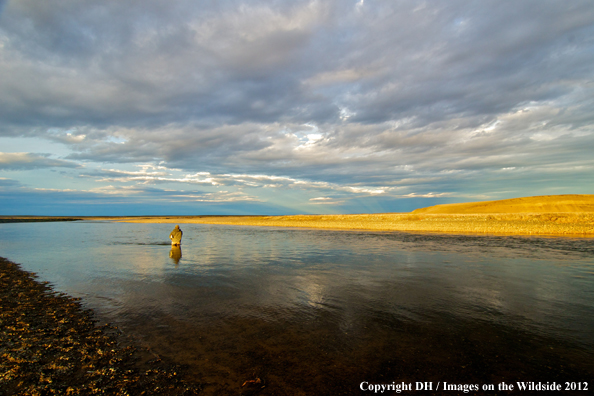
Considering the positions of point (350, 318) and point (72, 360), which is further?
point (350, 318)

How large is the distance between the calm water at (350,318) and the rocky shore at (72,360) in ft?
1.83

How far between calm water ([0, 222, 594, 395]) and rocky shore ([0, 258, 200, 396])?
0.56 m

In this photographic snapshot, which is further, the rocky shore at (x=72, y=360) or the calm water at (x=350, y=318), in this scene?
the calm water at (x=350, y=318)

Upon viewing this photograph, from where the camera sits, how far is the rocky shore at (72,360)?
209 inches

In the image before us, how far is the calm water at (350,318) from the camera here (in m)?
5.98

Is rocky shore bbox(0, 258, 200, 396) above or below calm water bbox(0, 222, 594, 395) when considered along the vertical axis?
above

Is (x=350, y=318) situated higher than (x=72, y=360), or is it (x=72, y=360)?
(x=72, y=360)

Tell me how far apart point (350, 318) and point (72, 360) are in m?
7.51

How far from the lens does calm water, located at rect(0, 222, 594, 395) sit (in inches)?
236

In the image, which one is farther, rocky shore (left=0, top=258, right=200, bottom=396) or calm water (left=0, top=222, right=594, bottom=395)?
calm water (left=0, top=222, right=594, bottom=395)

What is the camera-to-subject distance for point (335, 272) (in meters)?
16.6

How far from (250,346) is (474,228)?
5121 cm

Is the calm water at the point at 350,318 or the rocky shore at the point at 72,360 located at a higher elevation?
the rocky shore at the point at 72,360

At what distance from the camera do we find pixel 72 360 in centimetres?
630
